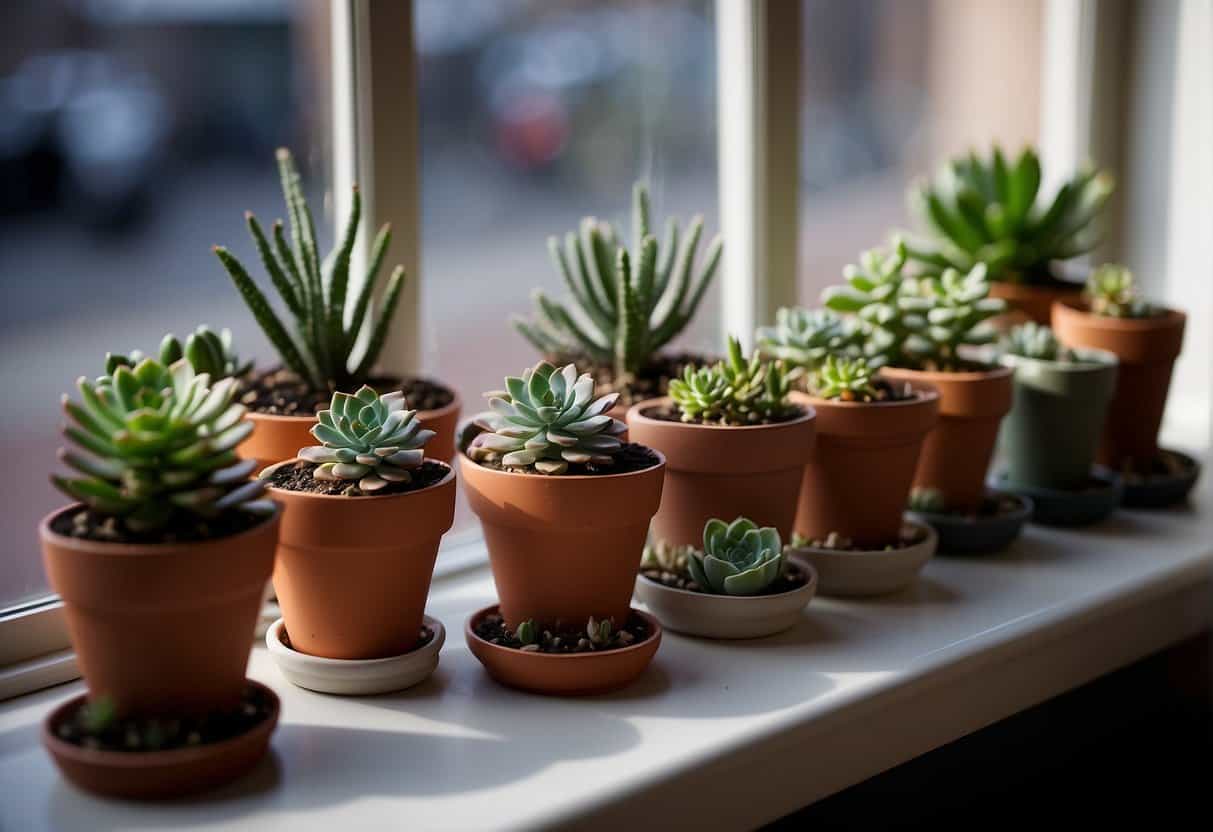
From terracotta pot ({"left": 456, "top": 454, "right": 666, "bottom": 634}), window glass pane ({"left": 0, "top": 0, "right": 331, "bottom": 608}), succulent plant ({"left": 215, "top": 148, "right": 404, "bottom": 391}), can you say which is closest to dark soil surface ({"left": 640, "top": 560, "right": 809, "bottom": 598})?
terracotta pot ({"left": 456, "top": 454, "right": 666, "bottom": 634})

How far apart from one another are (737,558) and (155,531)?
55 cm

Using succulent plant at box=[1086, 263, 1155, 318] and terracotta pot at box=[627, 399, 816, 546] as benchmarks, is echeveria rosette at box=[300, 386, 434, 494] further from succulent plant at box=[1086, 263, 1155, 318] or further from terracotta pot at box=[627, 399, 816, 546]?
succulent plant at box=[1086, 263, 1155, 318]

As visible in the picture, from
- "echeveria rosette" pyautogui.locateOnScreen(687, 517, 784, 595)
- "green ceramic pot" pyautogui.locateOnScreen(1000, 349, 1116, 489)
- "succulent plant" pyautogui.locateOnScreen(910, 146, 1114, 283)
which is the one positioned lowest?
"echeveria rosette" pyautogui.locateOnScreen(687, 517, 784, 595)

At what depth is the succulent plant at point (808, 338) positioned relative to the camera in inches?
52.7

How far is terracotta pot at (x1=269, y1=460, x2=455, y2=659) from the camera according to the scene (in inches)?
38.1

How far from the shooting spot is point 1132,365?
1604 mm

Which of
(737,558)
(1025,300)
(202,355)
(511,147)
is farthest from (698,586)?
(511,147)

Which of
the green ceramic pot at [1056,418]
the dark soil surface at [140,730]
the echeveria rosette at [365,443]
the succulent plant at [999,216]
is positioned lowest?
the dark soil surface at [140,730]

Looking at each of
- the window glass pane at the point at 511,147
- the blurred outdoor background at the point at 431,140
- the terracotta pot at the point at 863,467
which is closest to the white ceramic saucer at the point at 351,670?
the terracotta pot at the point at 863,467

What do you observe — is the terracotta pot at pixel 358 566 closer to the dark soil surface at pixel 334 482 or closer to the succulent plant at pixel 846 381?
the dark soil surface at pixel 334 482

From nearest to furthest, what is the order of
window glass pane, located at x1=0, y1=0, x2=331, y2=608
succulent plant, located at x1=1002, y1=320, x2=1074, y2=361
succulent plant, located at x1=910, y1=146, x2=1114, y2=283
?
succulent plant, located at x1=1002, y1=320, x2=1074, y2=361 < succulent plant, located at x1=910, y1=146, x2=1114, y2=283 < window glass pane, located at x1=0, y1=0, x2=331, y2=608

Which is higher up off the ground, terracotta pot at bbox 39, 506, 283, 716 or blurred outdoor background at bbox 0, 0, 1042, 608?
blurred outdoor background at bbox 0, 0, 1042, 608

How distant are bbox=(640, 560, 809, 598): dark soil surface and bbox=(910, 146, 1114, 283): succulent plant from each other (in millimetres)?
580

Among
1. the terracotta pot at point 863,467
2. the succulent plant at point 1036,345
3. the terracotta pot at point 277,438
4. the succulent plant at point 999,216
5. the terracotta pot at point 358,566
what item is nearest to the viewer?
the terracotta pot at point 358,566
